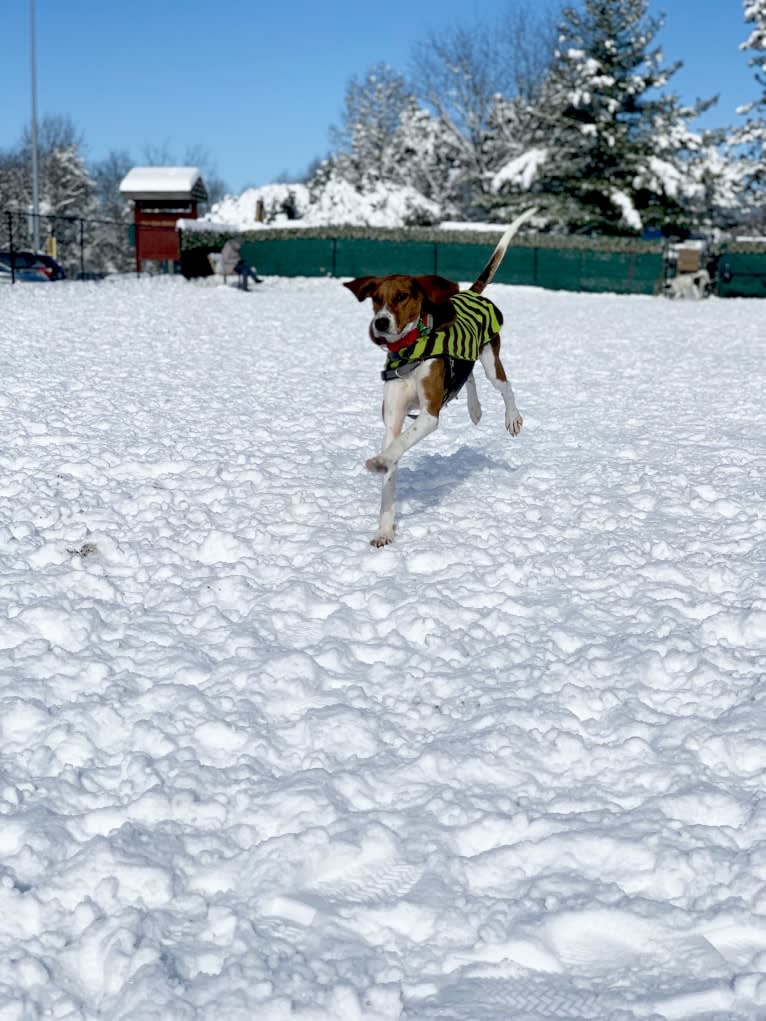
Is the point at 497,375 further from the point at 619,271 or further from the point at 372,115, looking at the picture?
the point at 372,115

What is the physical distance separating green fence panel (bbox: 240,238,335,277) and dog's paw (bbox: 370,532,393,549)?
31.6 metres

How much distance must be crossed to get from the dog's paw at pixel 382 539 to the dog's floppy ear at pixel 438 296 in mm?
1207

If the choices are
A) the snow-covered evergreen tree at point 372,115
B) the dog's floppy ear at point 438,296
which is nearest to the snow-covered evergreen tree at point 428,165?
the snow-covered evergreen tree at point 372,115

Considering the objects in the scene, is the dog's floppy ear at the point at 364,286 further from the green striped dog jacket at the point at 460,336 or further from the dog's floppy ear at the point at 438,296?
the green striped dog jacket at the point at 460,336

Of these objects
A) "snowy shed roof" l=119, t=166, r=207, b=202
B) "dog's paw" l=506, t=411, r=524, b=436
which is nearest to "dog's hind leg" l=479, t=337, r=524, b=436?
"dog's paw" l=506, t=411, r=524, b=436

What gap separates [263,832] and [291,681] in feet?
3.24

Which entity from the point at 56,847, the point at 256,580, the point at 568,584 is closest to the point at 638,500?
the point at 568,584

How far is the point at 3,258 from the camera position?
2809 cm

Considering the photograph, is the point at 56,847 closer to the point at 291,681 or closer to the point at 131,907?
the point at 131,907

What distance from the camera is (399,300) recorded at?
5199 millimetres

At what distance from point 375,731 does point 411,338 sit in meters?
2.46

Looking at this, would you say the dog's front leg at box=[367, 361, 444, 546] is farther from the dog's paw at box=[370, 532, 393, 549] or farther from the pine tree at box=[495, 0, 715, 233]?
the pine tree at box=[495, 0, 715, 233]

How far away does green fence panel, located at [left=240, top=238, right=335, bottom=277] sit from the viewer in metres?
35.9

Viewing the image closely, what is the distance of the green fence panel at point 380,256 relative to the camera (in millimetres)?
35188
